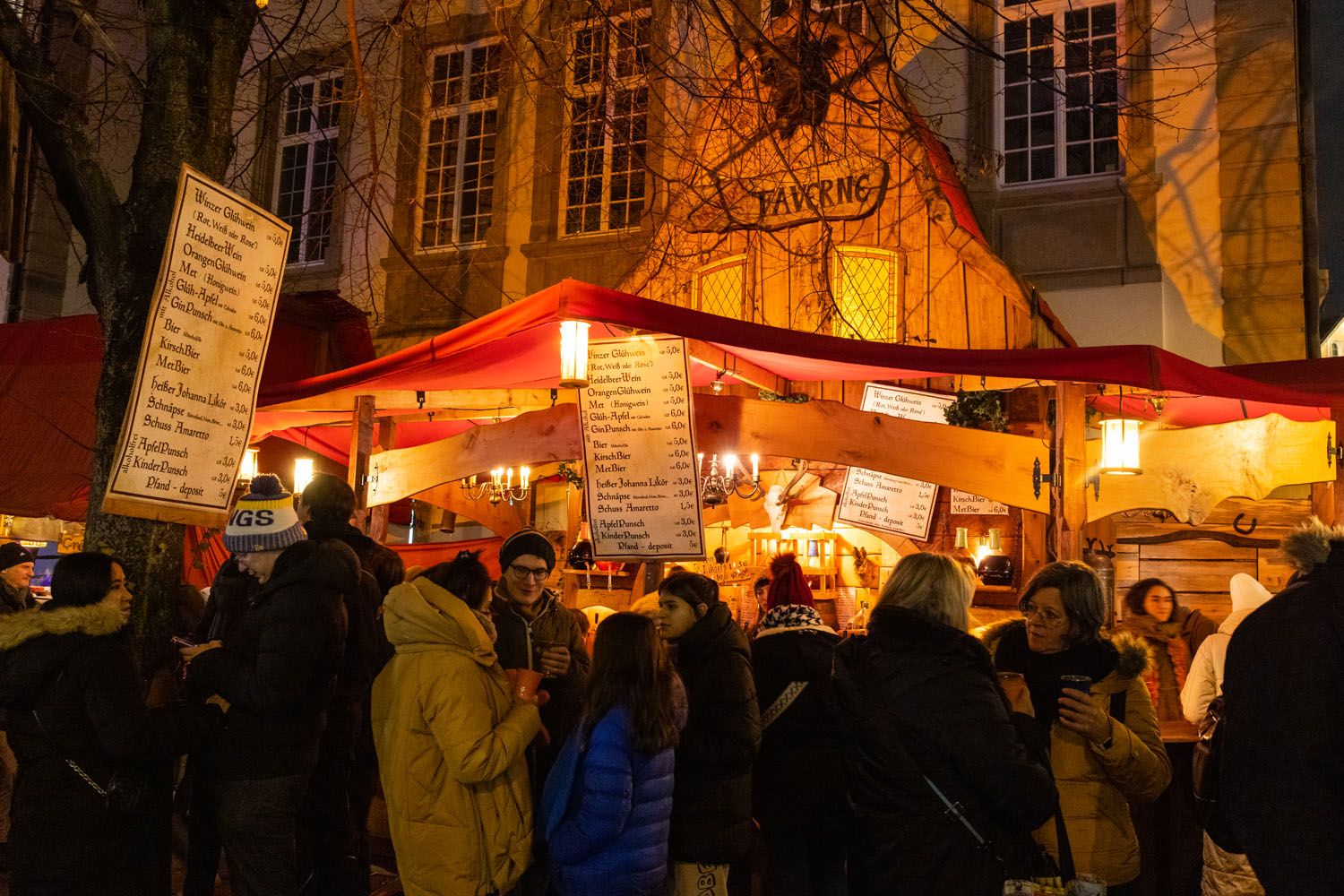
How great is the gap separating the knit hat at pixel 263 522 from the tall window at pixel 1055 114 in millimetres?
9876

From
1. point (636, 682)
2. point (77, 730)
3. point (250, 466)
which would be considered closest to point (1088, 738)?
point (636, 682)

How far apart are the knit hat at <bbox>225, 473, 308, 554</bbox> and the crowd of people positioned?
0.01 metres

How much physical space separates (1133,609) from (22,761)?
6.76 metres

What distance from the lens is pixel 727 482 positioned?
10.4 meters

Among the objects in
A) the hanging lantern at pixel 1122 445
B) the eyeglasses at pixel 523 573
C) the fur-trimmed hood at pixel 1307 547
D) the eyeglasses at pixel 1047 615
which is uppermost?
the hanging lantern at pixel 1122 445

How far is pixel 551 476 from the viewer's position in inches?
475

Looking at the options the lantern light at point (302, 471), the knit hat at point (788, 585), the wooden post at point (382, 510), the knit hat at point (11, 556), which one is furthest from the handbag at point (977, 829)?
the lantern light at point (302, 471)

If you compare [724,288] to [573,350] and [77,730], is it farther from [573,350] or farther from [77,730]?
[77,730]

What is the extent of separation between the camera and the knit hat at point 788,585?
680 cm

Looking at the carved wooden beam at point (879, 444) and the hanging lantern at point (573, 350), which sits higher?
the hanging lantern at point (573, 350)

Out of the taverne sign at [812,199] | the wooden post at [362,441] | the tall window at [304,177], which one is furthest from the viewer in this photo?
the tall window at [304,177]

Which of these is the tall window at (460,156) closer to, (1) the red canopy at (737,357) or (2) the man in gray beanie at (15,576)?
(1) the red canopy at (737,357)

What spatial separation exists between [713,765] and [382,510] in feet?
18.6

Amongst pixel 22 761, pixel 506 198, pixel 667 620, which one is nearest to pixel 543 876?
pixel 667 620
